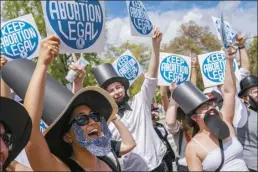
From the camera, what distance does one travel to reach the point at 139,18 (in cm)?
430

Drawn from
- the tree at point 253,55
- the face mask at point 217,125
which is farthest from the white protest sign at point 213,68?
the tree at point 253,55

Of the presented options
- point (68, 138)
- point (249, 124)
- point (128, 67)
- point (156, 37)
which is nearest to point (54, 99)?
point (68, 138)

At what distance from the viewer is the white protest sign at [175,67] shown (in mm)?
5992

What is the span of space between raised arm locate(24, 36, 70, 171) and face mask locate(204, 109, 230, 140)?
167 centimetres

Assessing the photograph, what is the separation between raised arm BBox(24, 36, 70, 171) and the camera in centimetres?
200

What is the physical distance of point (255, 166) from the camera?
4.04 meters

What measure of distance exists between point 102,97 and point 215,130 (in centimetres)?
134

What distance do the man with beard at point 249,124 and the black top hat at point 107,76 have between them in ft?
4.32

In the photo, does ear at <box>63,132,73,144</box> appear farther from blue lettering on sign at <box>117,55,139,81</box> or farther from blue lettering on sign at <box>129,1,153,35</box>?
blue lettering on sign at <box>117,55,139,81</box>

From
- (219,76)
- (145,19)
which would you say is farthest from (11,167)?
(219,76)

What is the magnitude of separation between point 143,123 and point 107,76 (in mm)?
727

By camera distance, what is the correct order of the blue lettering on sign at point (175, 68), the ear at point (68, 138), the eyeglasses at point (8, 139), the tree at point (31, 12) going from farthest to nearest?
the tree at point (31, 12)
the blue lettering on sign at point (175, 68)
the ear at point (68, 138)
the eyeglasses at point (8, 139)

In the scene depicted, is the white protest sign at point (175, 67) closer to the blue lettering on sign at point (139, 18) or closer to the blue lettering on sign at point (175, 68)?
the blue lettering on sign at point (175, 68)

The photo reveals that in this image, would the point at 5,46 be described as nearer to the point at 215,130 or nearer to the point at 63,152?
the point at 63,152
